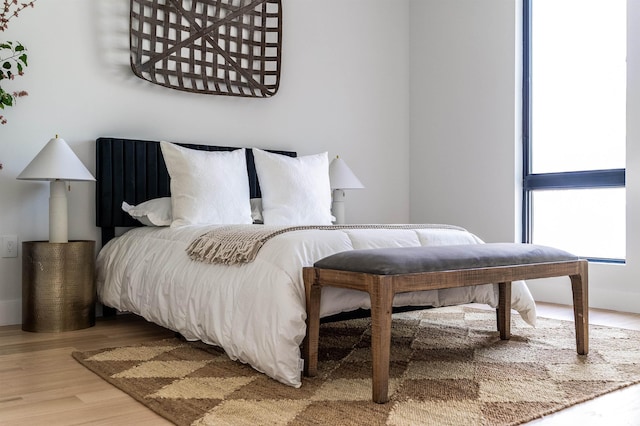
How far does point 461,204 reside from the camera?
5.04m

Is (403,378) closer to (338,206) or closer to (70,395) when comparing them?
(70,395)

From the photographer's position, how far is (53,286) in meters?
3.28

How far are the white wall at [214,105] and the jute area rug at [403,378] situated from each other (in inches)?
53.5

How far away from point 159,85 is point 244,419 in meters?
2.74

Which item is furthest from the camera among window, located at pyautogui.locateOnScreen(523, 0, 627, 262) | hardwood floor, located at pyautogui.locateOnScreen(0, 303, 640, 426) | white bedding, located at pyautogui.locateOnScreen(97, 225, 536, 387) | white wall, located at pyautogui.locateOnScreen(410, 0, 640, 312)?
white wall, located at pyautogui.locateOnScreen(410, 0, 640, 312)

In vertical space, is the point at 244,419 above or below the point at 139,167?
below

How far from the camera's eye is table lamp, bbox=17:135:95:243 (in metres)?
3.23

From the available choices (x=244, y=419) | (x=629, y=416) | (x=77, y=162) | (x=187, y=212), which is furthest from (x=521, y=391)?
(x=77, y=162)

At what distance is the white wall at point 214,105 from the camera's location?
11.7ft

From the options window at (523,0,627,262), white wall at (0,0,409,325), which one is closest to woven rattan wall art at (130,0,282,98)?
white wall at (0,0,409,325)

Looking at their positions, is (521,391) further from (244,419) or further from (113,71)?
(113,71)

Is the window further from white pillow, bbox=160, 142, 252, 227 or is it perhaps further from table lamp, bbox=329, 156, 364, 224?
white pillow, bbox=160, 142, 252, 227

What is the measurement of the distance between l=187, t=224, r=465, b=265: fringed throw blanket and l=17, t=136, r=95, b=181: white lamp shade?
2.77 ft

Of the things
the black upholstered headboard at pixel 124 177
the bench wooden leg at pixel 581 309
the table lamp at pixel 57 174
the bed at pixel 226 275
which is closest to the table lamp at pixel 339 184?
the bed at pixel 226 275
